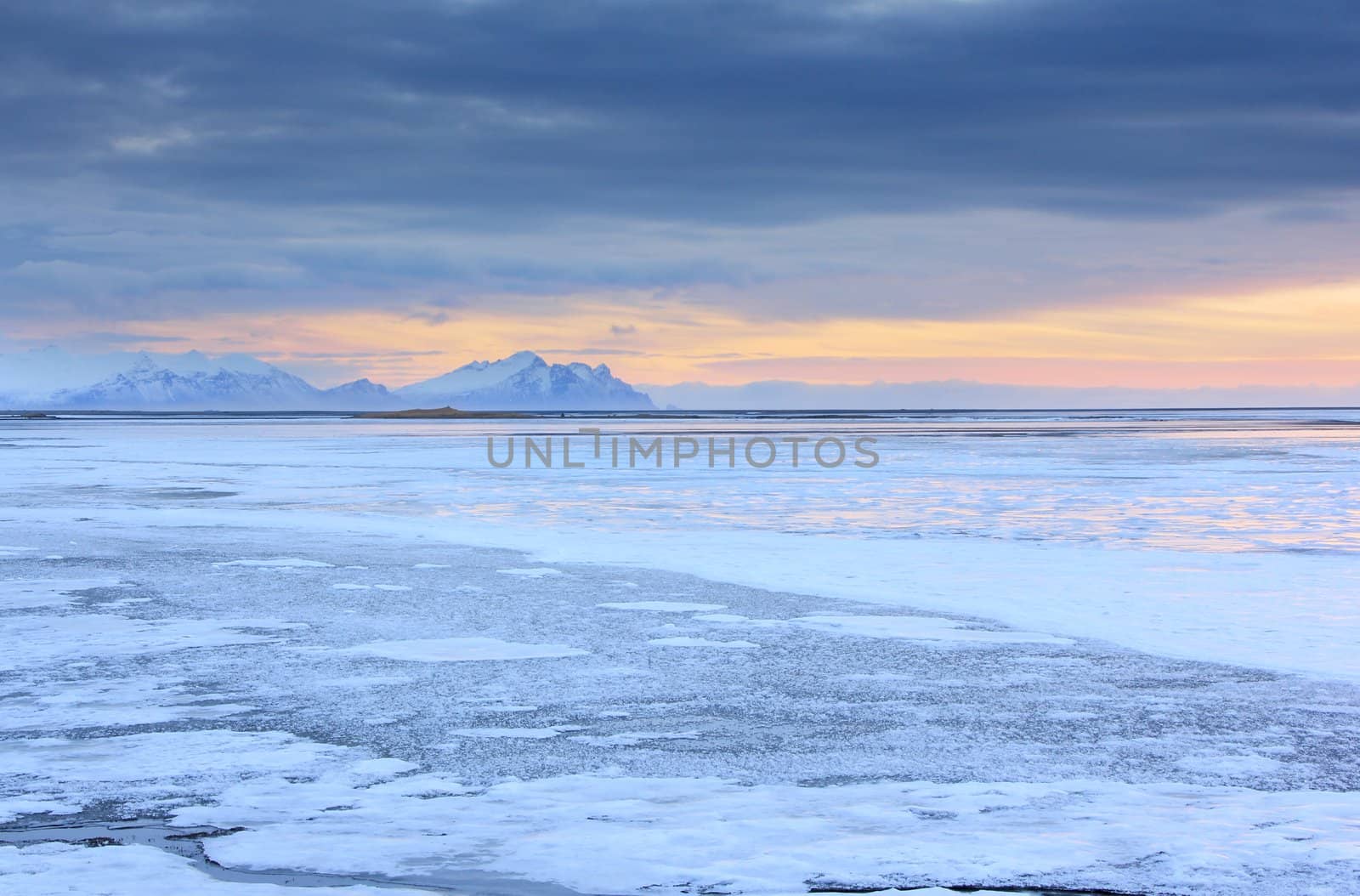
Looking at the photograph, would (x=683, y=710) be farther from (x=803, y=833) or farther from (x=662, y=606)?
(x=662, y=606)

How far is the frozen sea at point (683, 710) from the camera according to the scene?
457cm

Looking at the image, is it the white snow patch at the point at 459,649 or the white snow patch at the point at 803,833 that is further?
the white snow patch at the point at 459,649

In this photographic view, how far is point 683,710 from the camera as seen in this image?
6.82 m

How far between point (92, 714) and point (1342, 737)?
21.5 feet

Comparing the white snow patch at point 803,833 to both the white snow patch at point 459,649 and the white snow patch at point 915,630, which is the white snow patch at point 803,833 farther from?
the white snow patch at point 915,630

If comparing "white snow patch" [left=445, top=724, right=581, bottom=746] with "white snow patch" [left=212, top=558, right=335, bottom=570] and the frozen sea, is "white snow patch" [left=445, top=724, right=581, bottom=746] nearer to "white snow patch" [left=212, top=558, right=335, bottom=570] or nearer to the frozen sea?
the frozen sea

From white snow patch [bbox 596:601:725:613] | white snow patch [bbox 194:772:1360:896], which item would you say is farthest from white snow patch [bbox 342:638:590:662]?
white snow patch [bbox 194:772:1360:896]

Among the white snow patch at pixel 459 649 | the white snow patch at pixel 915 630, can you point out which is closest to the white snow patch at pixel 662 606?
the white snow patch at pixel 915 630

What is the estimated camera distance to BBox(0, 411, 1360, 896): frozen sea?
4.57 m

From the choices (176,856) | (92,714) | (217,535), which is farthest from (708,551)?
(176,856)

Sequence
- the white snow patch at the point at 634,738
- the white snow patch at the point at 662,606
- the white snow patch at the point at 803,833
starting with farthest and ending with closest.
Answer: the white snow patch at the point at 662,606, the white snow patch at the point at 634,738, the white snow patch at the point at 803,833

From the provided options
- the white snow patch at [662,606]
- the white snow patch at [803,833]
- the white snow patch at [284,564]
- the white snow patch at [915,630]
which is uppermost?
the white snow patch at [284,564]

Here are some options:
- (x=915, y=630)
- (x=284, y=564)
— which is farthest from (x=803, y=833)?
(x=284, y=564)

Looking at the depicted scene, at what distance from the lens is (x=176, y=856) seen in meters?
4.60
